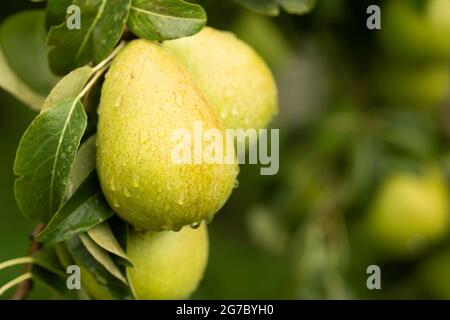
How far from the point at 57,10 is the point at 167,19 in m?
0.15

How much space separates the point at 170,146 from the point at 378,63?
1121mm

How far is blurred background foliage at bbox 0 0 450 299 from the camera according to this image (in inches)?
70.9

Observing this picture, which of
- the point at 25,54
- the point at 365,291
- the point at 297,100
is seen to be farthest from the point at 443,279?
the point at 25,54

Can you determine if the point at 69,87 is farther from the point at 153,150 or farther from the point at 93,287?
the point at 93,287

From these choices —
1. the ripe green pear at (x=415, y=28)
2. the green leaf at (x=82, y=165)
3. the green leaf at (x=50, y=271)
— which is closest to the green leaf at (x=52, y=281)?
the green leaf at (x=50, y=271)

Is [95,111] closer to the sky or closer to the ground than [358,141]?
closer to the sky

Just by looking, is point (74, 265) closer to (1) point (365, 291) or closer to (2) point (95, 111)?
(2) point (95, 111)

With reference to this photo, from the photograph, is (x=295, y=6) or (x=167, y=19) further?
(x=295, y=6)

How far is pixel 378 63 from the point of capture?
77.5 inches

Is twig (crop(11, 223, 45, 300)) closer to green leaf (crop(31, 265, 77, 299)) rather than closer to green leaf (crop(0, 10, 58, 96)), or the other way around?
green leaf (crop(31, 265, 77, 299))

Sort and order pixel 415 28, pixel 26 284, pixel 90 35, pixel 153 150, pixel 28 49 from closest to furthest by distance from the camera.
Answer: pixel 153 150
pixel 90 35
pixel 26 284
pixel 28 49
pixel 415 28

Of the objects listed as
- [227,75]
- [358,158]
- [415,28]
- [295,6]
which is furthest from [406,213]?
[227,75]

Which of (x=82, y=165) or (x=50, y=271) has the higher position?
(x=82, y=165)

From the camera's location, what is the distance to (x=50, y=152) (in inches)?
39.2
